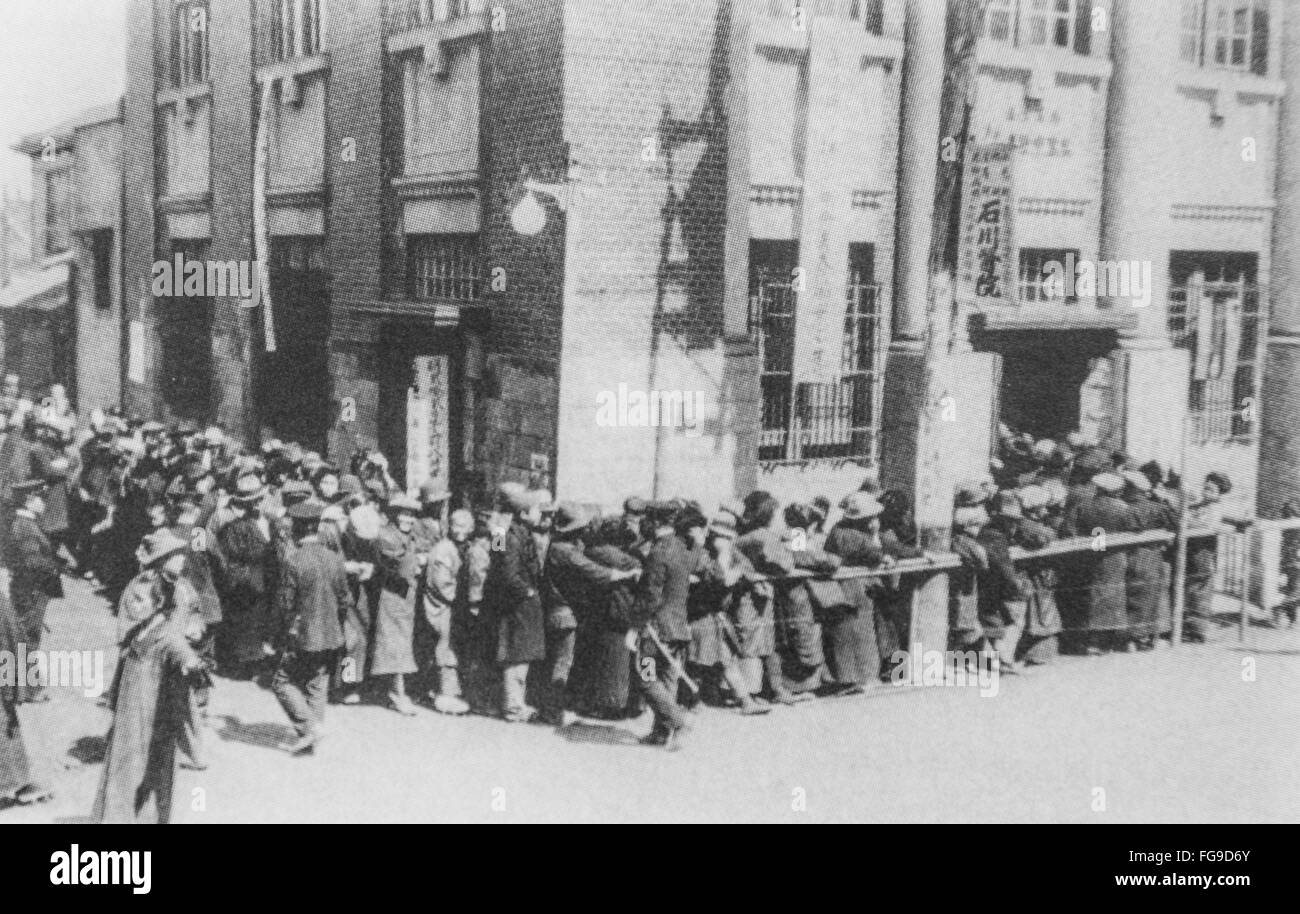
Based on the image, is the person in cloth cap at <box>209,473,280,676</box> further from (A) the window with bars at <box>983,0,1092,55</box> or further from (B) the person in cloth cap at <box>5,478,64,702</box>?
(A) the window with bars at <box>983,0,1092,55</box>

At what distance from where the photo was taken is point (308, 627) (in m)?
7.71

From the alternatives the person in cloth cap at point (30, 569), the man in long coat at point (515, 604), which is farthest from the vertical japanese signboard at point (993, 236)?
the person in cloth cap at point (30, 569)

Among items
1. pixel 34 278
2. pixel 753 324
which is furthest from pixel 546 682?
pixel 34 278

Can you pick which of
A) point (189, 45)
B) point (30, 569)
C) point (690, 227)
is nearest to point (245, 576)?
point (30, 569)

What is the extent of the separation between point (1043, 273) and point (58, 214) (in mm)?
8913

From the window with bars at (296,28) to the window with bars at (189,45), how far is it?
989mm

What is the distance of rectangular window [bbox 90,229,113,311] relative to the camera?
1278 cm

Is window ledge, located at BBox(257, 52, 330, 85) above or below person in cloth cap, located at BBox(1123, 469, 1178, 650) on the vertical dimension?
above

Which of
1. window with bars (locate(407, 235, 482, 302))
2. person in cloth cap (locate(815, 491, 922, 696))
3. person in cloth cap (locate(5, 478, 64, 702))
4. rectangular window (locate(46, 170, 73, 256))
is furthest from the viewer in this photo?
rectangular window (locate(46, 170, 73, 256))

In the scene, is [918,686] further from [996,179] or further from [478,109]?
[478,109]

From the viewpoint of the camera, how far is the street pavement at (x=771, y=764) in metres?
7.62

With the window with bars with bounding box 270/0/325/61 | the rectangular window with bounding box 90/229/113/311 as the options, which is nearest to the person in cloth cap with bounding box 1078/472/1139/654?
the window with bars with bounding box 270/0/325/61

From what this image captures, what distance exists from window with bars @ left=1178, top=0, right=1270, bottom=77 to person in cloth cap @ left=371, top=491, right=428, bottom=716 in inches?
295

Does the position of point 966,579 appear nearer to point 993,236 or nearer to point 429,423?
point 993,236
